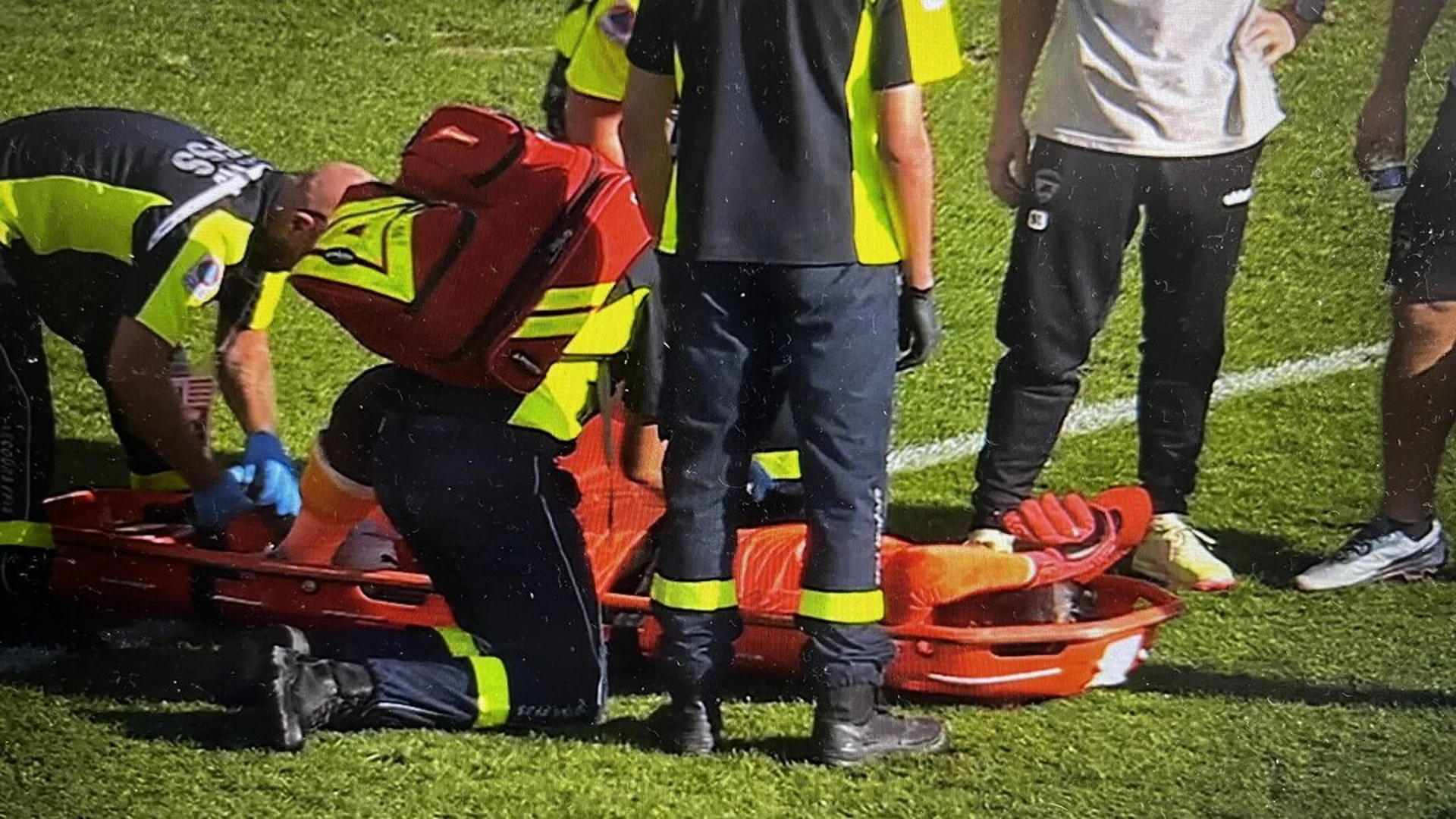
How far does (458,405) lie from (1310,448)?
131cm

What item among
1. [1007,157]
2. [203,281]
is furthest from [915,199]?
[203,281]

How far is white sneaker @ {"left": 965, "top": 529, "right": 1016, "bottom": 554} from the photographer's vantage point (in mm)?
3236

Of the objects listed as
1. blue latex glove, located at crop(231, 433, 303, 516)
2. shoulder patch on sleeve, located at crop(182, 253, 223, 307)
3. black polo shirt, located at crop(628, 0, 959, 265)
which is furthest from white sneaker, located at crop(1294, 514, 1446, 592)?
shoulder patch on sleeve, located at crop(182, 253, 223, 307)

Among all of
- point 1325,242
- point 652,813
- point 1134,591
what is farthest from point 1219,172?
point 652,813

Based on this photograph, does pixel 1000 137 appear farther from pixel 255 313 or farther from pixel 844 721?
pixel 255 313

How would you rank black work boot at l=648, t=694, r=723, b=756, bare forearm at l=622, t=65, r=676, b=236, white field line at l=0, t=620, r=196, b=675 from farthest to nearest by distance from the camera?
white field line at l=0, t=620, r=196, b=675
black work boot at l=648, t=694, r=723, b=756
bare forearm at l=622, t=65, r=676, b=236

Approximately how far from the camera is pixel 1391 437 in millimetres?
3244

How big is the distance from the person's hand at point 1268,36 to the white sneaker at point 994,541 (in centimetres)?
80

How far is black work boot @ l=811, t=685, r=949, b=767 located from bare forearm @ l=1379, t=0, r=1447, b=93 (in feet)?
3.88

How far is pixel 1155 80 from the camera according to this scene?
2912 millimetres

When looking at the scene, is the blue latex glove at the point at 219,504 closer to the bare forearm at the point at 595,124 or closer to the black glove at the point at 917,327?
the bare forearm at the point at 595,124

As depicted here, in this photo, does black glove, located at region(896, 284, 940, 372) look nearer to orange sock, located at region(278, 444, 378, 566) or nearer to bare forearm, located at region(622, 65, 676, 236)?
bare forearm, located at region(622, 65, 676, 236)

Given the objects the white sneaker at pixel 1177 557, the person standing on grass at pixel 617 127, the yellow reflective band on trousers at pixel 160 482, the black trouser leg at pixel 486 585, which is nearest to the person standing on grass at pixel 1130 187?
the white sneaker at pixel 1177 557

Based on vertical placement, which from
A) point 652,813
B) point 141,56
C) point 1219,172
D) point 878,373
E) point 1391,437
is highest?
point 141,56
